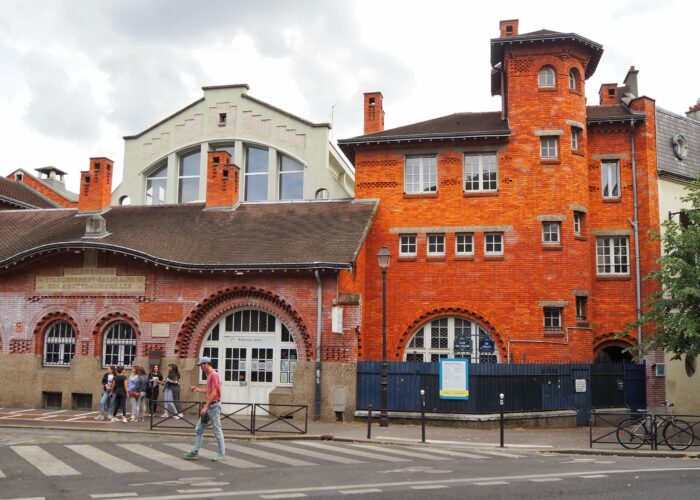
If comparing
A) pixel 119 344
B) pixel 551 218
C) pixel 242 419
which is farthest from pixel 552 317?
pixel 119 344

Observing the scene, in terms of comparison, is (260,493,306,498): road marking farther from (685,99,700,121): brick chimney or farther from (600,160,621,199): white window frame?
(685,99,700,121): brick chimney

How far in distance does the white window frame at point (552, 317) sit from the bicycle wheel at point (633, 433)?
24.8 ft

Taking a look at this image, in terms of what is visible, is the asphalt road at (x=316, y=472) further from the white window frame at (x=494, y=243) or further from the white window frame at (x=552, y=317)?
the white window frame at (x=494, y=243)

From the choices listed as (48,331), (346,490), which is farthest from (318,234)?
(346,490)

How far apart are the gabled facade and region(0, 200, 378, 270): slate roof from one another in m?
4.78

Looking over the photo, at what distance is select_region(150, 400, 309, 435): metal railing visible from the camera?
58.2ft

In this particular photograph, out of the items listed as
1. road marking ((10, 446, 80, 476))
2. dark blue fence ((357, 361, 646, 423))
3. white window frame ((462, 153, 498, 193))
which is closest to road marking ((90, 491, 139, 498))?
road marking ((10, 446, 80, 476))

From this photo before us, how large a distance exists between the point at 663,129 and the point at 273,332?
1621cm

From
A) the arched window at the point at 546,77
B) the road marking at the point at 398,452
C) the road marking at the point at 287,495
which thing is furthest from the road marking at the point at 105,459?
the arched window at the point at 546,77

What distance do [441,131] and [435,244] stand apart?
4157 mm

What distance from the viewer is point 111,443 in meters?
15.4

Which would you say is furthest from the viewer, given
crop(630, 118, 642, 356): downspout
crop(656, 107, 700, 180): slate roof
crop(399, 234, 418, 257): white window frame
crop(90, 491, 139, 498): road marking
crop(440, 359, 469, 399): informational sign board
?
crop(656, 107, 700, 180): slate roof

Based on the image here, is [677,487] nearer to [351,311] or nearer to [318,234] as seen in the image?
[351,311]

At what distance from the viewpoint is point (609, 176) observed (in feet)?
87.8
